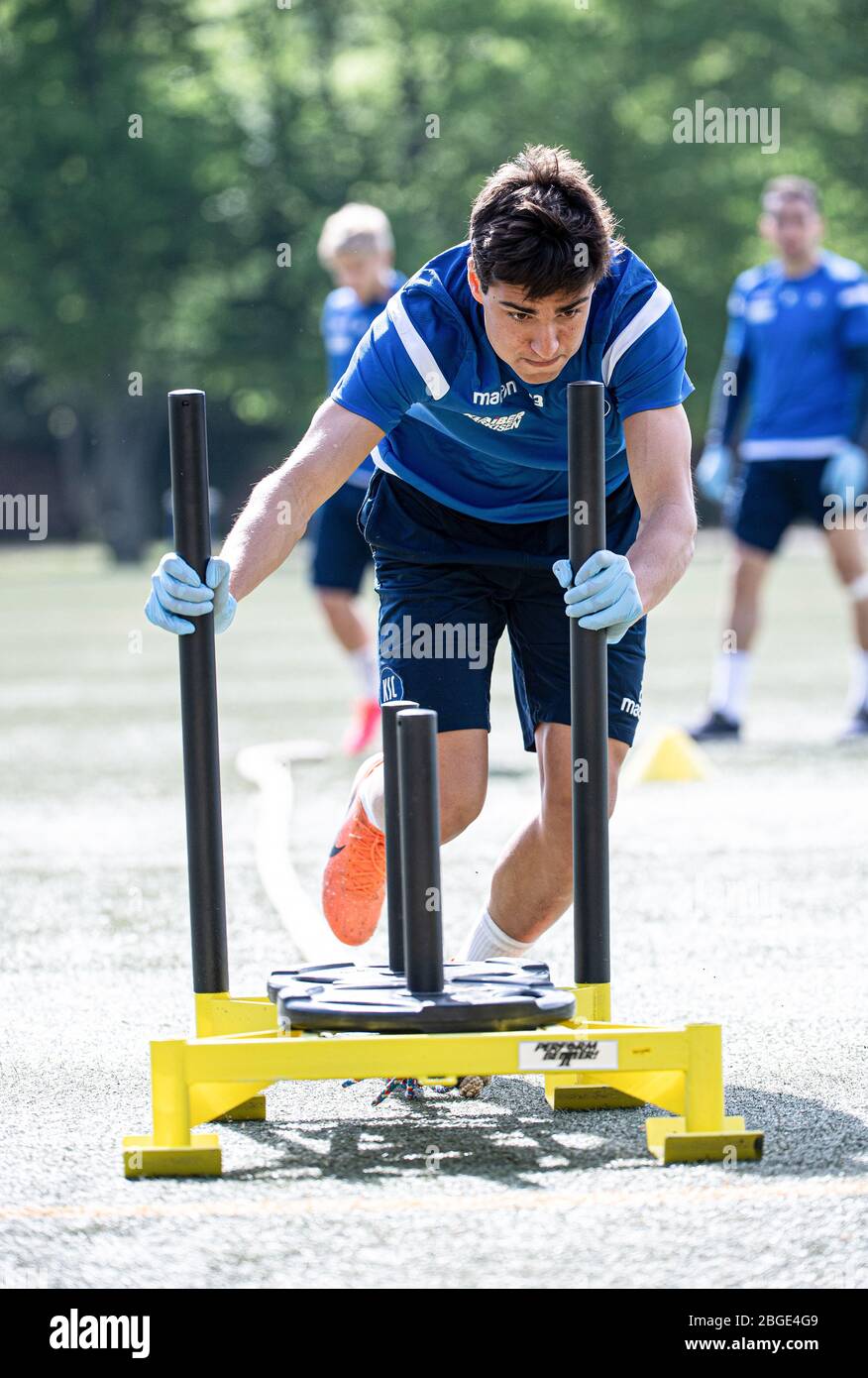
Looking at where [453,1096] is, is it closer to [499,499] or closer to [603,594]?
[603,594]

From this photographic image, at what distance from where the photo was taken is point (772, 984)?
5164 mm

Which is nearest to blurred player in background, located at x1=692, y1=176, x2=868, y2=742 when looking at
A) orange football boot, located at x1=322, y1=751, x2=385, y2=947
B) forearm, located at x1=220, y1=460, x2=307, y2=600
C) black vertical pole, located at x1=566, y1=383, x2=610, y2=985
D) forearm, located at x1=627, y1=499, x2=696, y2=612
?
orange football boot, located at x1=322, y1=751, x2=385, y2=947

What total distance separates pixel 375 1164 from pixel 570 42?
46.1m

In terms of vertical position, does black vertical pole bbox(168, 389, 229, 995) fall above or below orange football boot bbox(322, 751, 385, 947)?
above

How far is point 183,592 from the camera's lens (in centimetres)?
378

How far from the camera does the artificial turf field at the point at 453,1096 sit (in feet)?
10.0

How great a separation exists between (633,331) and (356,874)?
155cm

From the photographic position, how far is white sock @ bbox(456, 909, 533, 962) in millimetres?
4609

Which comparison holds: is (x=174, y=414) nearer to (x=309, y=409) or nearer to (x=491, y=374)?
(x=491, y=374)

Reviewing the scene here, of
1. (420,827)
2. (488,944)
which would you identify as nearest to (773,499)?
(488,944)

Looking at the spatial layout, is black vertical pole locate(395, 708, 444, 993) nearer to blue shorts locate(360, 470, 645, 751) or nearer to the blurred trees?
blue shorts locate(360, 470, 645, 751)

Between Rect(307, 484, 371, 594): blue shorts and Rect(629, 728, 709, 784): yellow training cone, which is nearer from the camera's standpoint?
Rect(629, 728, 709, 784): yellow training cone

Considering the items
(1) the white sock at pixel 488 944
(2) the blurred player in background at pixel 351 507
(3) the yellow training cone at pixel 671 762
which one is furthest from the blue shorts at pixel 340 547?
(1) the white sock at pixel 488 944

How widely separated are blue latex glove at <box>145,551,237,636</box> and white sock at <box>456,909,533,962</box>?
1161mm
